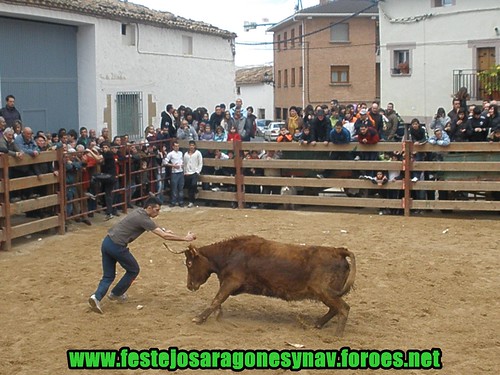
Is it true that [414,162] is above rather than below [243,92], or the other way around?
below

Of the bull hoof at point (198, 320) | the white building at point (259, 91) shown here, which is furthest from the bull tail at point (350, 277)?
the white building at point (259, 91)

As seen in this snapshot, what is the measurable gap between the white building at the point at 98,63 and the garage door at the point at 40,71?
0.9 inches

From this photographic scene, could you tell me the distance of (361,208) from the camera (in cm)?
1716

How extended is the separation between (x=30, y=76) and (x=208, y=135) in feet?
15.9

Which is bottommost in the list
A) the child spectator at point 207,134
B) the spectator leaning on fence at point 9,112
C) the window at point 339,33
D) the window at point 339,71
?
the child spectator at point 207,134

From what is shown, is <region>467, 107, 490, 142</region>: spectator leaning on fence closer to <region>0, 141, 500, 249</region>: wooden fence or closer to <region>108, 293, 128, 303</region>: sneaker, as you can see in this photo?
<region>0, 141, 500, 249</region>: wooden fence

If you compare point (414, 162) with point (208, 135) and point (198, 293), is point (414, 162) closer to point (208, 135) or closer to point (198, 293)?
point (208, 135)

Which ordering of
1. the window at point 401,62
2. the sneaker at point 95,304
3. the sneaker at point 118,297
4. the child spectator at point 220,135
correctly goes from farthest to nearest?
the window at point 401,62 → the child spectator at point 220,135 → the sneaker at point 118,297 → the sneaker at point 95,304

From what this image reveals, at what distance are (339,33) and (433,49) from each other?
15.9m

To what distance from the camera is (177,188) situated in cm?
1783

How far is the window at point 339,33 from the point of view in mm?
48188

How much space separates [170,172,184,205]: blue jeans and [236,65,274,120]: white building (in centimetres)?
4100

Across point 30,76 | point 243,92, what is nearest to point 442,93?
point 30,76

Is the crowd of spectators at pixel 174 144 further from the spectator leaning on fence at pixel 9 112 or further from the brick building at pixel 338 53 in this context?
the brick building at pixel 338 53
